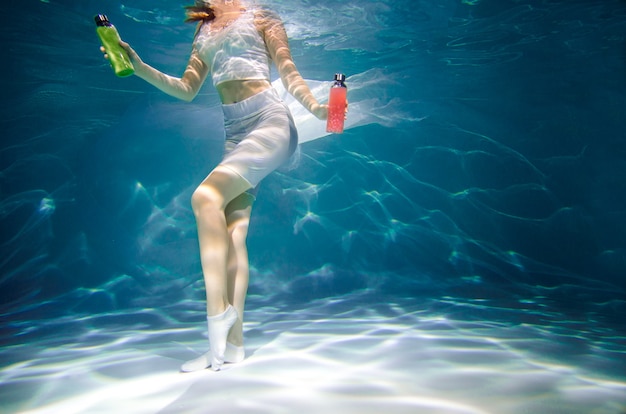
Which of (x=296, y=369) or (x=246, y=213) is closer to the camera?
(x=296, y=369)

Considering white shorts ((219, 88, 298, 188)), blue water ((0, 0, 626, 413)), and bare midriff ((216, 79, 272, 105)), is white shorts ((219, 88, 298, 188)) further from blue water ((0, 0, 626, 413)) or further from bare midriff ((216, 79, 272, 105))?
blue water ((0, 0, 626, 413))

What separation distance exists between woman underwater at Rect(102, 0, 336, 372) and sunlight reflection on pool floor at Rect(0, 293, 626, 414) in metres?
0.45

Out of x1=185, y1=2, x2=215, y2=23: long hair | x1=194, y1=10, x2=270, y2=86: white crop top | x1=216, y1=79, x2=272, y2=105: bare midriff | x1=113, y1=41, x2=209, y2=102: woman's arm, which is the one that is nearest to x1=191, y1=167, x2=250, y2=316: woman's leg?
x1=216, y1=79, x2=272, y2=105: bare midriff

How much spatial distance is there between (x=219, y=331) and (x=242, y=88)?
2176 mm

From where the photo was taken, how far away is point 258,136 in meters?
2.88

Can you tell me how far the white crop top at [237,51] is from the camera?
3.10 meters

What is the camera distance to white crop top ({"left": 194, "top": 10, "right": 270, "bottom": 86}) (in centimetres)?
310

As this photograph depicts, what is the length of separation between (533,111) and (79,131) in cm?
1513

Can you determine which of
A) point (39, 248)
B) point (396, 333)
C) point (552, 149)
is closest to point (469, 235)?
point (552, 149)

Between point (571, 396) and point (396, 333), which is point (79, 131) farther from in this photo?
point (571, 396)

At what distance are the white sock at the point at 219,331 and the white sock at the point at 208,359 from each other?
17 cm

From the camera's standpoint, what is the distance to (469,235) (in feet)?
31.2

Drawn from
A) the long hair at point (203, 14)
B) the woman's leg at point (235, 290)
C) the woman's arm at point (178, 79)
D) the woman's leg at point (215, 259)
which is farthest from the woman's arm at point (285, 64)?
the woman's leg at point (235, 290)

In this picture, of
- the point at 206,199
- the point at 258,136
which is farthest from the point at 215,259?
the point at 258,136
